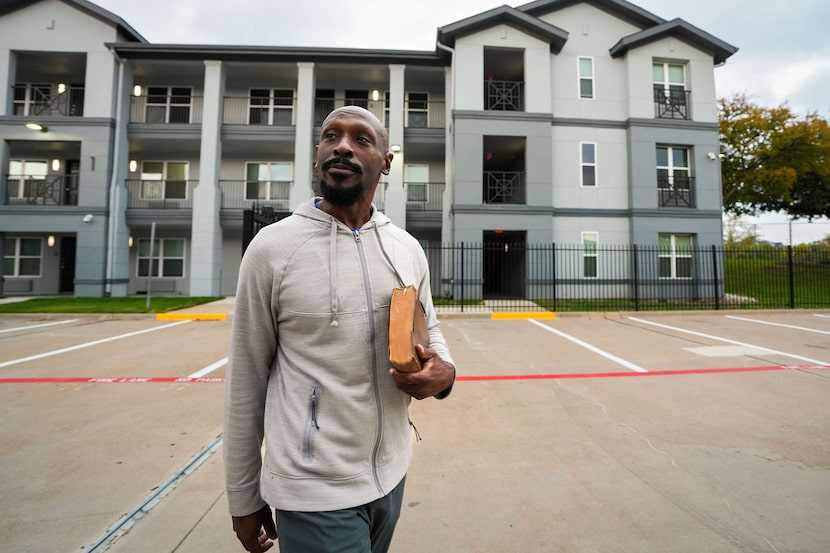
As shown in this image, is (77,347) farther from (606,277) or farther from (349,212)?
(606,277)

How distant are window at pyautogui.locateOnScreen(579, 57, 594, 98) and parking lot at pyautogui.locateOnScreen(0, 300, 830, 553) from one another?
1263 cm

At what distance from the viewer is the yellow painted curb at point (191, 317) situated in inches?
419

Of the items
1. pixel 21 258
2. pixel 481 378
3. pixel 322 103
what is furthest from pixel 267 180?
pixel 481 378

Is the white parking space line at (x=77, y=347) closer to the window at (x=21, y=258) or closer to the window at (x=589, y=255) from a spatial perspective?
the window at (x=21, y=258)

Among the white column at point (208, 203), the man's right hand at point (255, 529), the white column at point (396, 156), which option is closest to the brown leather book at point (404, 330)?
the man's right hand at point (255, 529)

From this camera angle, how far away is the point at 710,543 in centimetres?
200

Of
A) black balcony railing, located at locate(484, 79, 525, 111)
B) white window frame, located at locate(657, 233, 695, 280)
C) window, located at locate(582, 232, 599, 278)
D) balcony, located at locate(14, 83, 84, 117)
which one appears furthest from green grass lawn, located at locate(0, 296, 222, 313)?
white window frame, located at locate(657, 233, 695, 280)

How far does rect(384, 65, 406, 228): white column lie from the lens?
1497 centimetres

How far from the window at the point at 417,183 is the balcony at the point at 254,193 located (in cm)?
502

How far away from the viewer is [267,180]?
16422 millimetres

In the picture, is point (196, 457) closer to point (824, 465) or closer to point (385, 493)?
point (385, 493)

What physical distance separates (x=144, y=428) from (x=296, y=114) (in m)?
15.6

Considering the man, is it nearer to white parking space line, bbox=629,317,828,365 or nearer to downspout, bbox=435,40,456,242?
white parking space line, bbox=629,317,828,365

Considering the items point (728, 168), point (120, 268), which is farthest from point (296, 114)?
point (728, 168)
